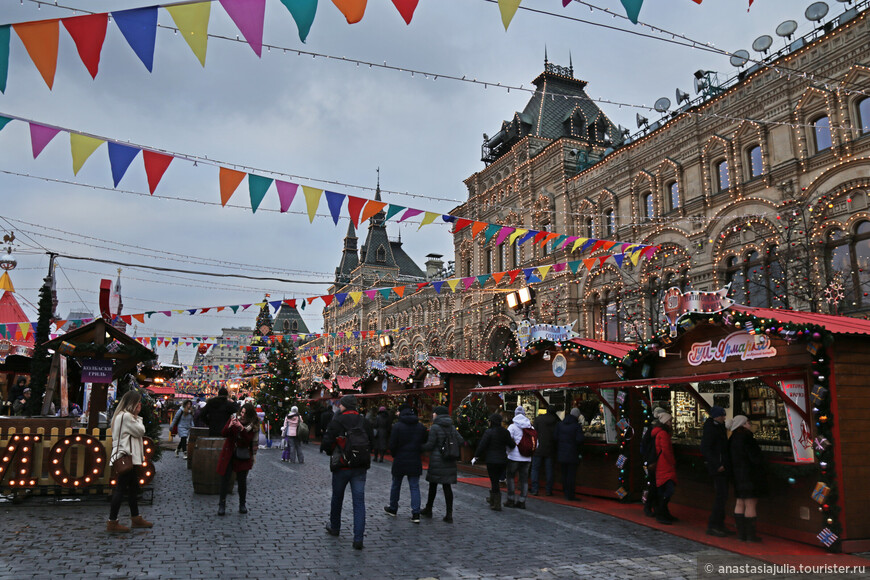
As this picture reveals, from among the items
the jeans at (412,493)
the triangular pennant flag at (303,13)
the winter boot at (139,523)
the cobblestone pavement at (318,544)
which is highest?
the triangular pennant flag at (303,13)

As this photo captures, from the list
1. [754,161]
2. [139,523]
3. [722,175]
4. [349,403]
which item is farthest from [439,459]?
[722,175]

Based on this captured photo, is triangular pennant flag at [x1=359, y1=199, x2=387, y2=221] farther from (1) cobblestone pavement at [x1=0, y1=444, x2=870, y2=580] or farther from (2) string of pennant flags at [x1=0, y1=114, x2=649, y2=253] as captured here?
(1) cobblestone pavement at [x1=0, y1=444, x2=870, y2=580]

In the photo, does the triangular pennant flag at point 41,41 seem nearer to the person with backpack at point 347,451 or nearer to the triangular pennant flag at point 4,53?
the triangular pennant flag at point 4,53

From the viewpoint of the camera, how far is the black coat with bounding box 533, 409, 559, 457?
11820 mm

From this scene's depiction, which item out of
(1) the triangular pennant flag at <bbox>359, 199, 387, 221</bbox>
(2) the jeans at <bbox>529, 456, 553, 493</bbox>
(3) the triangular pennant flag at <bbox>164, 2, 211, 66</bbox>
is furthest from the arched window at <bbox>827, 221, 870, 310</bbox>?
(3) the triangular pennant flag at <bbox>164, 2, 211, 66</bbox>

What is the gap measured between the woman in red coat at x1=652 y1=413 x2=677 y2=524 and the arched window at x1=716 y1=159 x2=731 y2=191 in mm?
14511

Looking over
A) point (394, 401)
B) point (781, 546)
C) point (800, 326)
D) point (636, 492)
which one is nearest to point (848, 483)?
point (781, 546)

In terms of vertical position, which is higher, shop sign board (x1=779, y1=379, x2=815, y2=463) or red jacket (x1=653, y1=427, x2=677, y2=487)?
shop sign board (x1=779, y1=379, x2=815, y2=463)

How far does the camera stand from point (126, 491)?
Result: 7703 millimetres

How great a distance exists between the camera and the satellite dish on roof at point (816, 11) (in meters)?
18.4

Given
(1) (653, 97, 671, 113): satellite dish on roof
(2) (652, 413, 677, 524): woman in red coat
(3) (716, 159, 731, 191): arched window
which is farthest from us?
(1) (653, 97, 671, 113): satellite dish on roof

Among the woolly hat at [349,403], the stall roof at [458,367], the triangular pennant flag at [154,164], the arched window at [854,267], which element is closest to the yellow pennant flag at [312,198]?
the triangular pennant flag at [154,164]

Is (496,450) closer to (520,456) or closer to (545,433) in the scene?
(520,456)

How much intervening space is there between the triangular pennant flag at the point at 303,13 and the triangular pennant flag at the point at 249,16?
0.30 m
